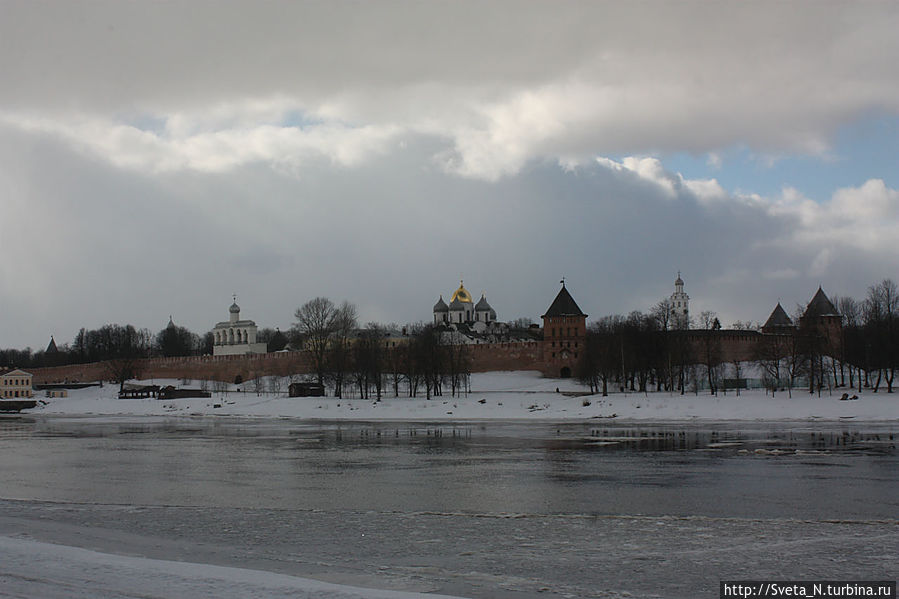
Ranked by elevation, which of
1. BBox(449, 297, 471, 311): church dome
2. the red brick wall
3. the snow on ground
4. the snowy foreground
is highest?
BBox(449, 297, 471, 311): church dome

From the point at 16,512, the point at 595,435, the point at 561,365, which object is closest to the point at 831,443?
the point at 595,435

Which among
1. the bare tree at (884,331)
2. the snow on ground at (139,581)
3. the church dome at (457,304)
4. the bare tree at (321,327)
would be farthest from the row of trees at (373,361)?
the church dome at (457,304)

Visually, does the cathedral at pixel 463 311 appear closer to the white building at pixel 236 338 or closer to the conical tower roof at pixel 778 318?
the white building at pixel 236 338

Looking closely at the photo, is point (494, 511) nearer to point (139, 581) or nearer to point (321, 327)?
point (139, 581)

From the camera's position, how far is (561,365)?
81125 millimetres

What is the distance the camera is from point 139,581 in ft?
26.7

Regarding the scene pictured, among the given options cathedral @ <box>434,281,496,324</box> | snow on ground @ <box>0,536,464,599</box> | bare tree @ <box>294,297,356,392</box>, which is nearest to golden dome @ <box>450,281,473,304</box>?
cathedral @ <box>434,281,496,324</box>

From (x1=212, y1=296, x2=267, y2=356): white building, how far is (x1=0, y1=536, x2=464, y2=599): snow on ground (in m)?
106

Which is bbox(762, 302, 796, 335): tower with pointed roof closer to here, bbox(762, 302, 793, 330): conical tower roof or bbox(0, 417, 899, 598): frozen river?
bbox(762, 302, 793, 330): conical tower roof

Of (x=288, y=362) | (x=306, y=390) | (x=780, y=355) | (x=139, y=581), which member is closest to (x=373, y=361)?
(x=306, y=390)

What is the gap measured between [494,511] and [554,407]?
33.5m

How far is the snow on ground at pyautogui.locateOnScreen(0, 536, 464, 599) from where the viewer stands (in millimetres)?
7648

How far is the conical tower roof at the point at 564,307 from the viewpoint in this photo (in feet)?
275

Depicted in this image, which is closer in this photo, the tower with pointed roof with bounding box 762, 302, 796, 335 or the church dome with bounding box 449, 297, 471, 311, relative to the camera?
the tower with pointed roof with bounding box 762, 302, 796, 335
